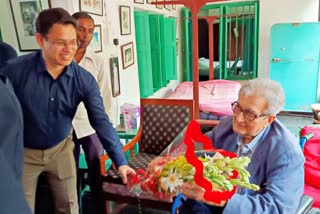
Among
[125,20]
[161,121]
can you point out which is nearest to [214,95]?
[125,20]

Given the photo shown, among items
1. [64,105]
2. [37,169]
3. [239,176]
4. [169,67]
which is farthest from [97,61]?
[169,67]

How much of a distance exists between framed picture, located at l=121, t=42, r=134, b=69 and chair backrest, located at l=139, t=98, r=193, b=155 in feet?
3.44

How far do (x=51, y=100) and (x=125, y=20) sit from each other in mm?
2236

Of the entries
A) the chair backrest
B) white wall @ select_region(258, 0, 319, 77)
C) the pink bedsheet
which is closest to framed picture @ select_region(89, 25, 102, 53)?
the chair backrest

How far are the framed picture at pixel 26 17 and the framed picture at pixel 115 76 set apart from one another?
96cm

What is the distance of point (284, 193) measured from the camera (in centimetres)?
120

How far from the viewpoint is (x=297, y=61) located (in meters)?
5.35

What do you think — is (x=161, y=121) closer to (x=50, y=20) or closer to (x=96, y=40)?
(x=96, y=40)

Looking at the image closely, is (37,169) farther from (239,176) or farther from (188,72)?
(188,72)

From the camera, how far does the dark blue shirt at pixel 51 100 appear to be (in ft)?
5.01

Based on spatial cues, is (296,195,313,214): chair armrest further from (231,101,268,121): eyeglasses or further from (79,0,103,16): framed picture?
(79,0,103,16): framed picture

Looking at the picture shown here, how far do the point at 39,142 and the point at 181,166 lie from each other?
0.94 m

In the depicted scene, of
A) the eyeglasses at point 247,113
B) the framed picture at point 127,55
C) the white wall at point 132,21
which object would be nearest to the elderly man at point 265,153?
the eyeglasses at point 247,113

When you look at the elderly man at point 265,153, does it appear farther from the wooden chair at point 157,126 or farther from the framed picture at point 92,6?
the framed picture at point 92,6
